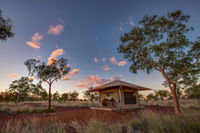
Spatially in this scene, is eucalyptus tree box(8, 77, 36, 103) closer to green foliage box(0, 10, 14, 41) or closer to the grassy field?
green foliage box(0, 10, 14, 41)

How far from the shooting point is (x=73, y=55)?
16.4 meters

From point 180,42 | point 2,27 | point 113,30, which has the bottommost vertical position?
point 180,42

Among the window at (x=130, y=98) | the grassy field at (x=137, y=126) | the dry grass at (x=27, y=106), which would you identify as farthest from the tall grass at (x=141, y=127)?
the window at (x=130, y=98)

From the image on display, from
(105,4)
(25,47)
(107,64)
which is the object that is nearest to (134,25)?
(105,4)

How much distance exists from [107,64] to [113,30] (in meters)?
7.23

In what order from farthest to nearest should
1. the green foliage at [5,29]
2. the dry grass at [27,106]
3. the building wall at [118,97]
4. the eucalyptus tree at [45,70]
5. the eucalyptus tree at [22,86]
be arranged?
the eucalyptus tree at [22,86], the eucalyptus tree at [45,70], the dry grass at [27,106], the building wall at [118,97], the green foliage at [5,29]

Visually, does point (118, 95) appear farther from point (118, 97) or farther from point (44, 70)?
point (44, 70)

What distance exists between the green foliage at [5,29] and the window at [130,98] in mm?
13038

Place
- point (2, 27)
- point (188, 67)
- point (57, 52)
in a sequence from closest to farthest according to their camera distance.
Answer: point (2, 27), point (188, 67), point (57, 52)

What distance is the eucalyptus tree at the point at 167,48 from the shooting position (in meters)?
7.96

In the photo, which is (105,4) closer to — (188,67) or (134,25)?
(134,25)

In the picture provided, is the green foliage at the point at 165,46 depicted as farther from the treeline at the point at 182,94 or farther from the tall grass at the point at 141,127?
the treeline at the point at 182,94

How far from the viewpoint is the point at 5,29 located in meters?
6.15

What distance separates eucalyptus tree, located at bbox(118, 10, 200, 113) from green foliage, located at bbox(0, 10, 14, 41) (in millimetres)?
9006
